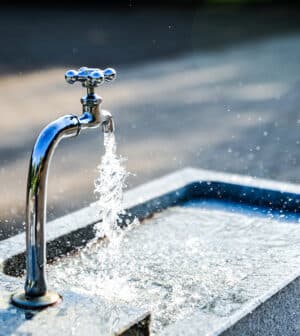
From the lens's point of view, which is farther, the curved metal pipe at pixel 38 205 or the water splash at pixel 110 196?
the water splash at pixel 110 196

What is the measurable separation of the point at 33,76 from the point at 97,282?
26.6 ft

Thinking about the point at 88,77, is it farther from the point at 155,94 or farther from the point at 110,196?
the point at 155,94

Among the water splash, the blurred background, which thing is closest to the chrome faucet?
the water splash

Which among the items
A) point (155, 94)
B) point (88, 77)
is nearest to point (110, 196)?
point (88, 77)

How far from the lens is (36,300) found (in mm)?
2279

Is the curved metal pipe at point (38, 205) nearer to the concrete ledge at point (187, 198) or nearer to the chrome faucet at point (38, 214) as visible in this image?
the chrome faucet at point (38, 214)

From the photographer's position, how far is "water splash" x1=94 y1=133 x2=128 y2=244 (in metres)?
2.95

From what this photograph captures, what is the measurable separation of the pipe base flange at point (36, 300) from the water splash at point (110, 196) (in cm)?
62

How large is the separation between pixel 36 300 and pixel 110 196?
0.94m

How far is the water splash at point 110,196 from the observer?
295 centimetres

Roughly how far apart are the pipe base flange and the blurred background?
2342mm

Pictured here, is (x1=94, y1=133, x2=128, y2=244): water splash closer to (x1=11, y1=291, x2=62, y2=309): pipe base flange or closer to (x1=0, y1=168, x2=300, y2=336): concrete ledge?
(x1=0, y1=168, x2=300, y2=336): concrete ledge

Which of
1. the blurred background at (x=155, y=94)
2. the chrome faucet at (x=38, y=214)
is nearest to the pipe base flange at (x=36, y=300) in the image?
the chrome faucet at (x=38, y=214)

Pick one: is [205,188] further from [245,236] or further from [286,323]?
[286,323]
